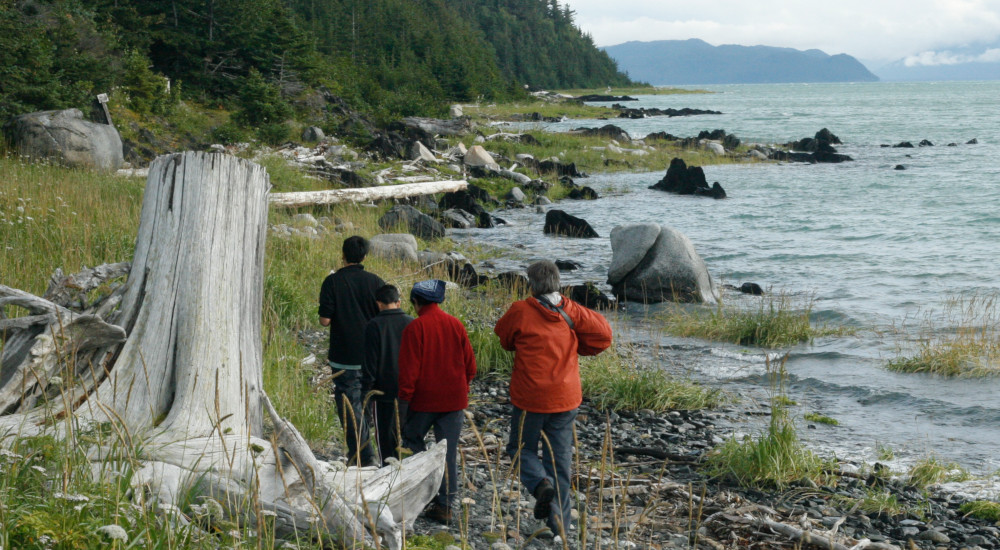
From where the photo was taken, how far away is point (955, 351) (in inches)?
→ 393

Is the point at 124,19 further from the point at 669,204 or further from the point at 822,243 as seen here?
the point at 822,243

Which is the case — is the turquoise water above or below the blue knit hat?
below

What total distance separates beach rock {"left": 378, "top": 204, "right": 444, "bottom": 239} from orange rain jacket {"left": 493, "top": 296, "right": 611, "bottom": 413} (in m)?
12.5

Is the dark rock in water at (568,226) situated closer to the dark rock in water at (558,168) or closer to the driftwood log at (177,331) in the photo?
the dark rock in water at (558,168)

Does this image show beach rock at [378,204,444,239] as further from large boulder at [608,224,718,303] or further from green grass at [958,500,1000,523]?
green grass at [958,500,1000,523]

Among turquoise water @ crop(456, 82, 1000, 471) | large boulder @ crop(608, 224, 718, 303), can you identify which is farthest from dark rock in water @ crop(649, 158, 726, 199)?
large boulder @ crop(608, 224, 718, 303)

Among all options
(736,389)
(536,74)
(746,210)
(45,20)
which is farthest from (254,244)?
(536,74)

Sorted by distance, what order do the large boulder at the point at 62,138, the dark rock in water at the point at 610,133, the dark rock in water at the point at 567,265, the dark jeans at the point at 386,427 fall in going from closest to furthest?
1. the dark jeans at the point at 386,427
2. the large boulder at the point at 62,138
3. the dark rock in water at the point at 567,265
4. the dark rock in water at the point at 610,133

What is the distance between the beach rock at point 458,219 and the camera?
67.3ft

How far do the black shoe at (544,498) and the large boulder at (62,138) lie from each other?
13.5m

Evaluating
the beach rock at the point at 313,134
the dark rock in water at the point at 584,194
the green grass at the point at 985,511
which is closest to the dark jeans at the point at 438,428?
the green grass at the point at 985,511

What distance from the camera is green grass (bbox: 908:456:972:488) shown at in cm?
648

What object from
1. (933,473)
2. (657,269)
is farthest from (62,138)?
(933,473)

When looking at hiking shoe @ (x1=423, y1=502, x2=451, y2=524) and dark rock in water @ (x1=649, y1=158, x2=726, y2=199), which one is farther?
dark rock in water @ (x1=649, y1=158, x2=726, y2=199)
